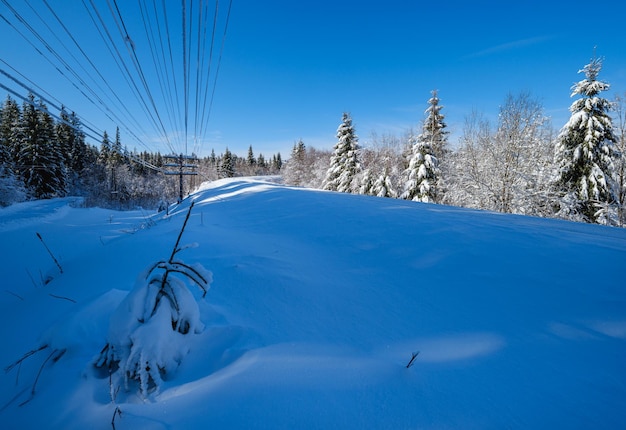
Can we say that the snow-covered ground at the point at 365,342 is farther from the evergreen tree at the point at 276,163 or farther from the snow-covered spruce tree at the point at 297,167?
the evergreen tree at the point at 276,163

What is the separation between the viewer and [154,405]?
1.34 meters

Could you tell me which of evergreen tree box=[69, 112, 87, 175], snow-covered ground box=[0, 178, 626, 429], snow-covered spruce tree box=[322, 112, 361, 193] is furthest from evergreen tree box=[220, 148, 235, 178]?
snow-covered ground box=[0, 178, 626, 429]

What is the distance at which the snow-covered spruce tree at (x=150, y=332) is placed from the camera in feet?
4.75

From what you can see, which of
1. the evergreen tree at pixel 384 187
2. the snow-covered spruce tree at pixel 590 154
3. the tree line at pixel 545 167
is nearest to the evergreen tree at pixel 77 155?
the evergreen tree at pixel 384 187

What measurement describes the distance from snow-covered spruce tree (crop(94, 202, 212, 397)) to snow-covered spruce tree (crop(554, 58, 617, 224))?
17.6m

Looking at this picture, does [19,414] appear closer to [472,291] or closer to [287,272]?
[287,272]

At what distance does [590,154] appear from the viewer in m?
12.8

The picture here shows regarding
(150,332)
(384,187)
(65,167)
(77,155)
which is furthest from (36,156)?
(150,332)

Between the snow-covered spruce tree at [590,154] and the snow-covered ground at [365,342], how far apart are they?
13.1 m

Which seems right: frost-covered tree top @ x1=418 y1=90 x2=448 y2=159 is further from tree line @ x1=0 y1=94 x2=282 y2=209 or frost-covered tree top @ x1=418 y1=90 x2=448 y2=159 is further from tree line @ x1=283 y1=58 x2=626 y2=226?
tree line @ x1=0 y1=94 x2=282 y2=209

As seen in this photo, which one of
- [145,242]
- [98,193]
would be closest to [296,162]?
[98,193]

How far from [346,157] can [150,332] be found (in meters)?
27.7

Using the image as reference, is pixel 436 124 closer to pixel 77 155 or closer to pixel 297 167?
pixel 297 167

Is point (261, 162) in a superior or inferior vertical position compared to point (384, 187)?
superior
